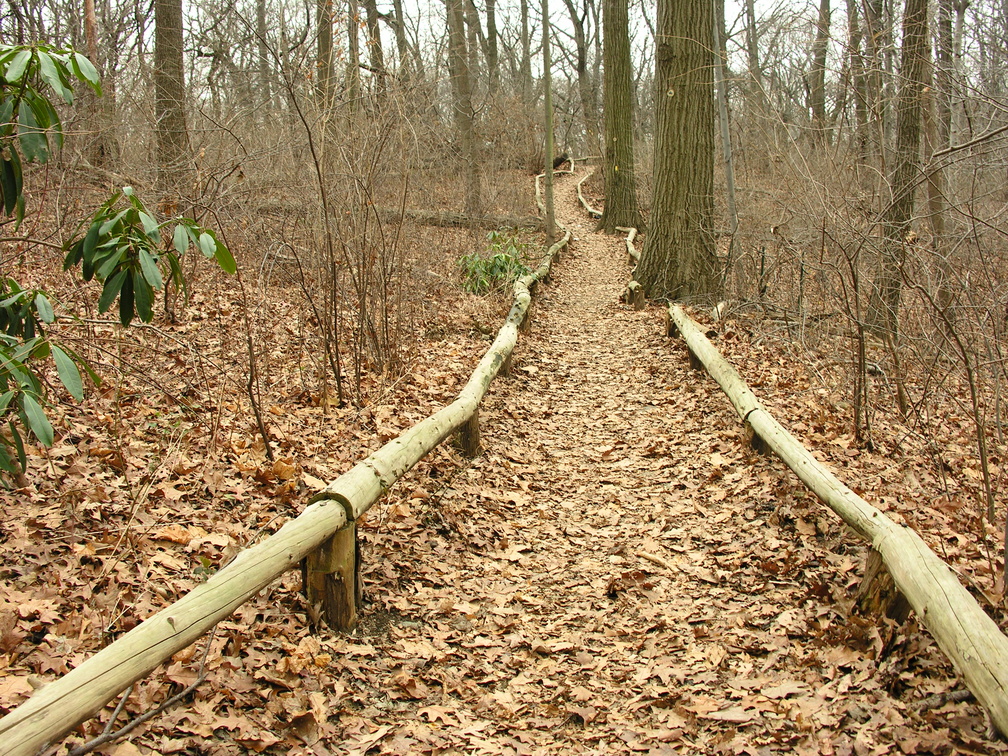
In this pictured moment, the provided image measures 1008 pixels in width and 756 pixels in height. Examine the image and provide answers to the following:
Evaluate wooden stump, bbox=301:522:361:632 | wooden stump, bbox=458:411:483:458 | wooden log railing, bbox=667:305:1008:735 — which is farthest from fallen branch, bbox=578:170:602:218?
wooden stump, bbox=301:522:361:632

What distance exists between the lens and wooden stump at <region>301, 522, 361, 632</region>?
3.40 meters

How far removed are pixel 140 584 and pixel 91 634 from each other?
0.40 m

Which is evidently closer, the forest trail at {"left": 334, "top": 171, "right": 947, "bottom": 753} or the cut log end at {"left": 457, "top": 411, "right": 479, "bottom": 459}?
the forest trail at {"left": 334, "top": 171, "right": 947, "bottom": 753}

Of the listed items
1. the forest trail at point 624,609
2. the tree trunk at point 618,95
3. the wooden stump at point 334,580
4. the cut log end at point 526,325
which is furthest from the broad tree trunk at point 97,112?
the tree trunk at point 618,95

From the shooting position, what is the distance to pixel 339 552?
11.2ft

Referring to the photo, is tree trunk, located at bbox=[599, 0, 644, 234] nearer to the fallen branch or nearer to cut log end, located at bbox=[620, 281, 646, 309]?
the fallen branch

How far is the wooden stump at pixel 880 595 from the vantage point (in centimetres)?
320

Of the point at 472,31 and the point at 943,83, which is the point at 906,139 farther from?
the point at 472,31

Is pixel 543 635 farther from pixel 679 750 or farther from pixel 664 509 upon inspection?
pixel 664 509

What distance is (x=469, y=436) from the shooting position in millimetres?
5805

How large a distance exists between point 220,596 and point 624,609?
215 cm

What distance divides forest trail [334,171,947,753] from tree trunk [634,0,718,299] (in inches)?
168

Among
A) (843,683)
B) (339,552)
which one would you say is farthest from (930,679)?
(339,552)

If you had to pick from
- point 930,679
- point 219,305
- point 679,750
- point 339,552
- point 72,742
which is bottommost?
point 679,750
